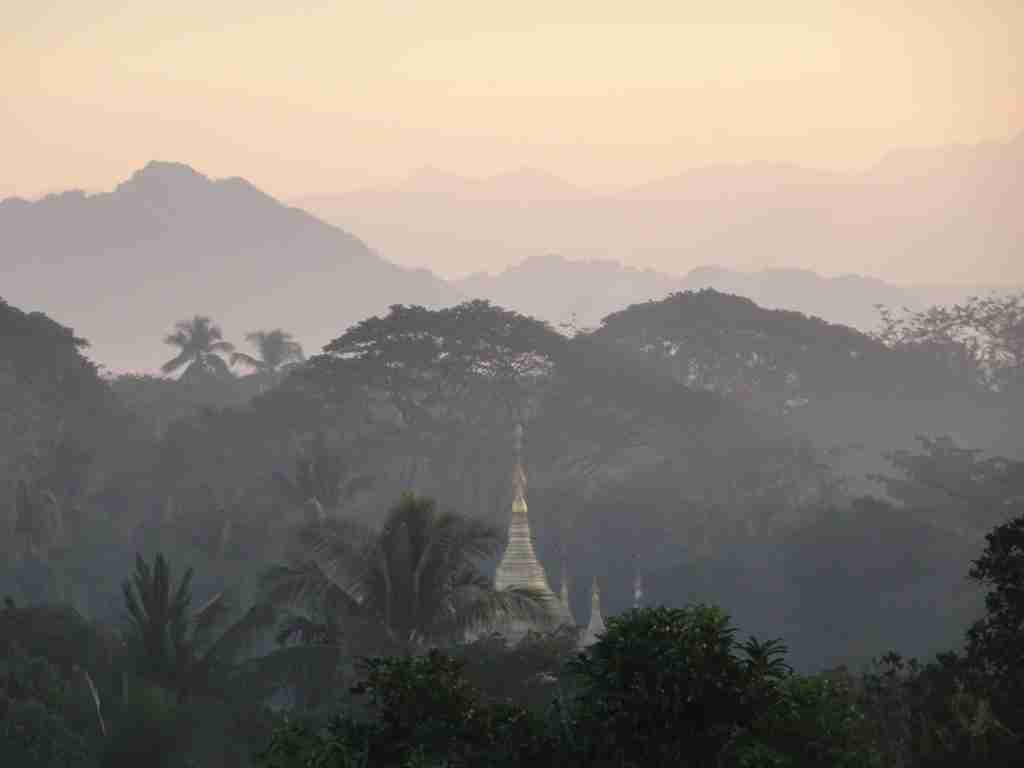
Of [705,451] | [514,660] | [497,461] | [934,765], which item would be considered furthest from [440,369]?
[934,765]

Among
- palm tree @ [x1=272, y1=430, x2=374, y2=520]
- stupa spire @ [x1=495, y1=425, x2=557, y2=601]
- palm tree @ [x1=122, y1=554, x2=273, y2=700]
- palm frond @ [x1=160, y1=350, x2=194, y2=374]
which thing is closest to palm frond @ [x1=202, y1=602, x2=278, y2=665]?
palm tree @ [x1=122, y1=554, x2=273, y2=700]

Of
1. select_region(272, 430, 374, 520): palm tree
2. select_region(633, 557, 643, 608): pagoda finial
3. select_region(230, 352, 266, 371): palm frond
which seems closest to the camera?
select_region(272, 430, 374, 520): palm tree

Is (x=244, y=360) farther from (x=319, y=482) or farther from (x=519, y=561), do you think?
(x=519, y=561)

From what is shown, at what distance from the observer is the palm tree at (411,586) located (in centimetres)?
4922

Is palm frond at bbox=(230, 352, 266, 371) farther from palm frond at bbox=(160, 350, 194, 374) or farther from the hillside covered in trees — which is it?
palm frond at bbox=(160, 350, 194, 374)

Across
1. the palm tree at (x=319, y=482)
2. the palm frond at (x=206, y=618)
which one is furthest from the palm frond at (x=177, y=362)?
the palm frond at (x=206, y=618)

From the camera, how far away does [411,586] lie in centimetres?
4934

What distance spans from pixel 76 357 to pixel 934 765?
7200 centimetres

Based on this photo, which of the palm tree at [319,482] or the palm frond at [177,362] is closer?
the palm tree at [319,482]

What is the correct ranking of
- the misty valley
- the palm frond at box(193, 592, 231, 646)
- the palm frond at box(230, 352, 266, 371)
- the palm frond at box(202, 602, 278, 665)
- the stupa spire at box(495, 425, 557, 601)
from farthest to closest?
the palm frond at box(230, 352, 266, 371)
the stupa spire at box(495, 425, 557, 601)
the palm frond at box(193, 592, 231, 646)
the palm frond at box(202, 602, 278, 665)
the misty valley

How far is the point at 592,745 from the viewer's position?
1093 inches

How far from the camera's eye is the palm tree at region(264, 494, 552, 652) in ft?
161

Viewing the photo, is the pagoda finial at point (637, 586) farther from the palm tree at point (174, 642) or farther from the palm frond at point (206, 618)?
A: the palm tree at point (174, 642)

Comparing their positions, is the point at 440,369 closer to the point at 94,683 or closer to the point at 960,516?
the point at 960,516
